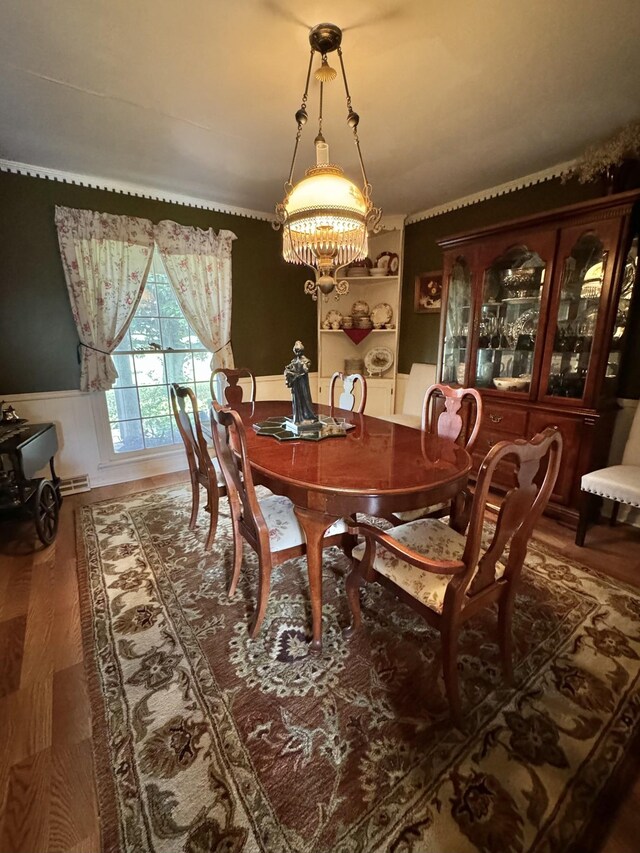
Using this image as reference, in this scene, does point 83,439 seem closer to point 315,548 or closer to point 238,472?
point 238,472

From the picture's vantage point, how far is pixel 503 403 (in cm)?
269

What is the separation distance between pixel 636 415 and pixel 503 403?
766mm

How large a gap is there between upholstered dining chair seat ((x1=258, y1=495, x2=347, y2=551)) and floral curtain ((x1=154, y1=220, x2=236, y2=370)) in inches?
85.8

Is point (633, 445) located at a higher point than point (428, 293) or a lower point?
lower

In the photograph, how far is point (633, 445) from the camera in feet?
7.43

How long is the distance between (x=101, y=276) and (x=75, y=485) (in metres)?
1.72

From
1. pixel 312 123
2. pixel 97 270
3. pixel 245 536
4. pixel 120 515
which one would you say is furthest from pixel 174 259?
pixel 245 536

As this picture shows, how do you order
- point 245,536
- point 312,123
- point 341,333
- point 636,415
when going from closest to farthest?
1. point 245,536
2. point 312,123
3. point 636,415
4. point 341,333

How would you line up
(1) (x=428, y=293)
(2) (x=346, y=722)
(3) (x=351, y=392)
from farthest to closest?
(1) (x=428, y=293), (3) (x=351, y=392), (2) (x=346, y=722)

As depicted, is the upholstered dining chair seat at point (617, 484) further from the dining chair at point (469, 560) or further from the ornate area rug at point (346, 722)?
the dining chair at point (469, 560)

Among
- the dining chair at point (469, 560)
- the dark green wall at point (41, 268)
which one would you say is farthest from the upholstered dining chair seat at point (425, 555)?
the dark green wall at point (41, 268)

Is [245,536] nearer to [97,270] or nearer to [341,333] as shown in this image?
[97,270]

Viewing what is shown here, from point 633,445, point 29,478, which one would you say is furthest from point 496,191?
point 29,478

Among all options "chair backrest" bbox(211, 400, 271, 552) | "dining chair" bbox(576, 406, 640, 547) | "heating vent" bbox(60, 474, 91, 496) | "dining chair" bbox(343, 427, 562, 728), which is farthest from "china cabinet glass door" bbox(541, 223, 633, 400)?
"heating vent" bbox(60, 474, 91, 496)
